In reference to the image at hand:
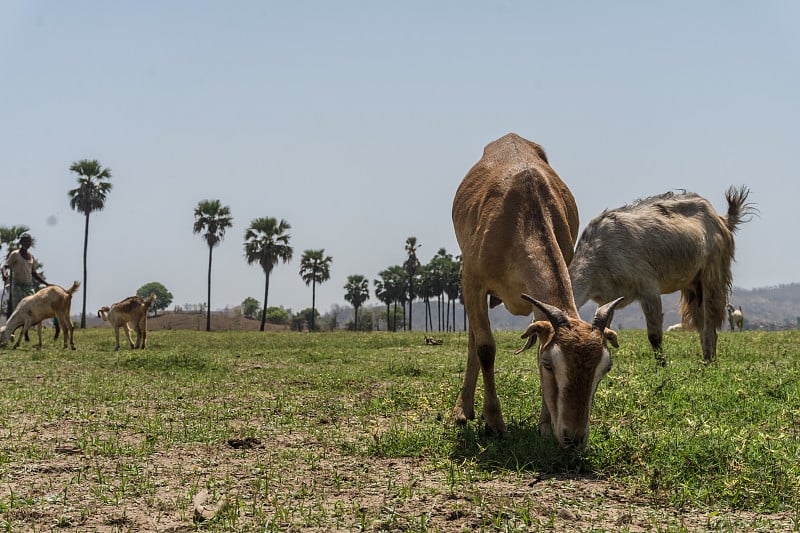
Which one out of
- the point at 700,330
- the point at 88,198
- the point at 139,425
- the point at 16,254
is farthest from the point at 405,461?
the point at 88,198

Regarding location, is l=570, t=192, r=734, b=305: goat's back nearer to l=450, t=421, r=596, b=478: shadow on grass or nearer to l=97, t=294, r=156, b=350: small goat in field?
l=450, t=421, r=596, b=478: shadow on grass

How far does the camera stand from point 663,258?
11.5 metres

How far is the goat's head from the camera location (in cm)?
452

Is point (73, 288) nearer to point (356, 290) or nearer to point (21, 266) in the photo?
point (21, 266)

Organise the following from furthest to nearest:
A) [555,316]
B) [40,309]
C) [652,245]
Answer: [40,309] → [652,245] → [555,316]

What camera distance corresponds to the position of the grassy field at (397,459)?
390 cm

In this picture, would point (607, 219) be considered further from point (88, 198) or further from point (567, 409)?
point (88, 198)

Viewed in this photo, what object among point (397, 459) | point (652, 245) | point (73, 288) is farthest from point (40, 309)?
point (397, 459)

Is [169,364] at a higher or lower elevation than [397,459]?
higher

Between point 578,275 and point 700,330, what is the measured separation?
361 cm

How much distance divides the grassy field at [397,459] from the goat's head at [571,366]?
346 mm

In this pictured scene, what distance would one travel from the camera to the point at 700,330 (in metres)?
12.4

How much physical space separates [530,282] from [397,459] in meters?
1.84

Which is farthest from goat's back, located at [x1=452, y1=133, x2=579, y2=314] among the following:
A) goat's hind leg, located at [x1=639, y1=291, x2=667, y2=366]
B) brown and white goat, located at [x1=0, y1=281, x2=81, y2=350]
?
brown and white goat, located at [x1=0, y1=281, x2=81, y2=350]
